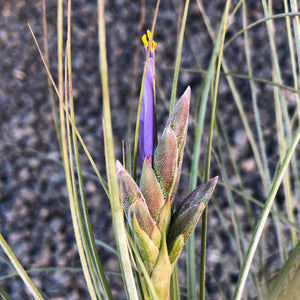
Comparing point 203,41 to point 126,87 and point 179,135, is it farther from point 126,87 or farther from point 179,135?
point 179,135

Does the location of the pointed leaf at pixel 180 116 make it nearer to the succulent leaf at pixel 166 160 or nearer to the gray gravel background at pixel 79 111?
the succulent leaf at pixel 166 160

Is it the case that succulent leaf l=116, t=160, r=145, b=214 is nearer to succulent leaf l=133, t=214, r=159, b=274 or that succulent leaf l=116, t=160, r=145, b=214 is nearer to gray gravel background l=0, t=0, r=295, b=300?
succulent leaf l=133, t=214, r=159, b=274

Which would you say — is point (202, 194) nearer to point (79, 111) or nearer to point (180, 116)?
point (180, 116)

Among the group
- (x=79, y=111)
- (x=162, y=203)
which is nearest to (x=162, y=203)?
(x=162, y=203)

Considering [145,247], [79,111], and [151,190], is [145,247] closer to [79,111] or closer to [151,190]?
[151,190]

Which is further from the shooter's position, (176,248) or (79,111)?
(79,111)

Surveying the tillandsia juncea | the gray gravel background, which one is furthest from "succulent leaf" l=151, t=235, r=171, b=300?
the gray gravel background

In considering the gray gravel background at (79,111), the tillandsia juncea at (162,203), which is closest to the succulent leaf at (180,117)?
the tillandsia juncea at (162,203)
